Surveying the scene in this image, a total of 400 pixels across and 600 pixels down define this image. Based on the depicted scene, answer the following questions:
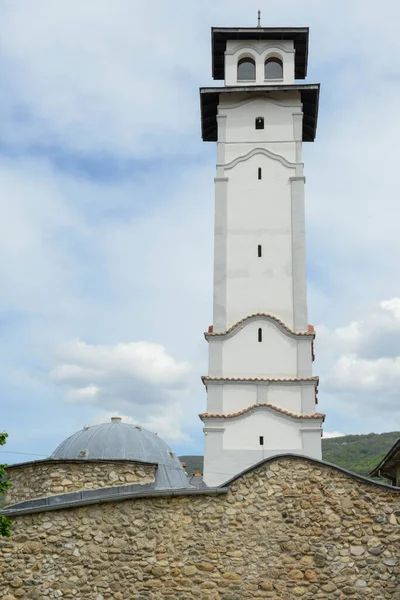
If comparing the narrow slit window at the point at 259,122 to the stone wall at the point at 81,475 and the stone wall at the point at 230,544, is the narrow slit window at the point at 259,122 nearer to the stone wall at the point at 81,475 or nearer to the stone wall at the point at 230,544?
the stone wall at the point at 81,475

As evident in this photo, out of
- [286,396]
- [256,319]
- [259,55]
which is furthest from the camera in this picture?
[259,55]

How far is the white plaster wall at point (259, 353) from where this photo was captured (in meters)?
21.5

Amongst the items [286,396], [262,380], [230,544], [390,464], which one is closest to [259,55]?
[262,380]

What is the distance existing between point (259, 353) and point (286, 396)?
1662 mm

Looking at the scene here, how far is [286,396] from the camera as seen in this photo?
21.0 meters

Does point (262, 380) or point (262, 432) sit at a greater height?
point (262, 380)

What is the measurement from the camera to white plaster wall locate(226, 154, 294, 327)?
22516 millimetres

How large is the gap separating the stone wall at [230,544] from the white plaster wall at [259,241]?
1283cm

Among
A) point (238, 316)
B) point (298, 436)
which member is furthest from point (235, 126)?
point (298, 436)

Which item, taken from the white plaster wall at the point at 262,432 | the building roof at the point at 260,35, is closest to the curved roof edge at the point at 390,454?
the white plaster wall at the point at 262,432

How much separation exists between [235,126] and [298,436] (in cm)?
1182

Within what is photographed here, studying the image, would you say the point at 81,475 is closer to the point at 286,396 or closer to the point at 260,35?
the point at 286,396

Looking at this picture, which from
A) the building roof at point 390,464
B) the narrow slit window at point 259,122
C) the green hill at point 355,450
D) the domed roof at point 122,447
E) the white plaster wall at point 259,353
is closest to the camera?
the building roof at point 390,464

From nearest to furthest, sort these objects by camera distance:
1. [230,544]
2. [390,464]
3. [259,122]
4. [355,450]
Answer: [230,544] → [390,464] → [259,122] → [355,450]
